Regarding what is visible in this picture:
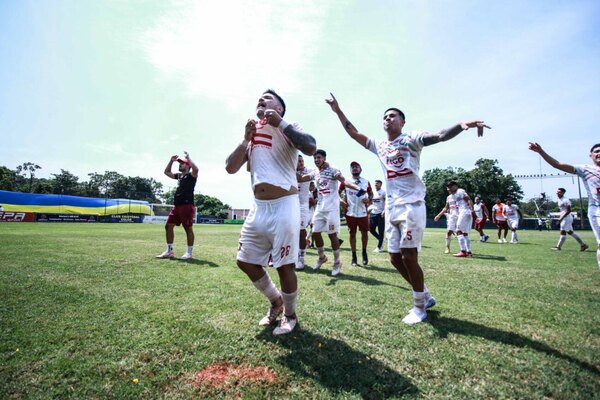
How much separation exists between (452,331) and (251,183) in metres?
2.87

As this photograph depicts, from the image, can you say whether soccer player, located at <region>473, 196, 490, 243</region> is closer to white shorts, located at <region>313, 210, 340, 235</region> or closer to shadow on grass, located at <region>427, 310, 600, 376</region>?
white shorts, located at <region>313, 210, 340, 235</region>

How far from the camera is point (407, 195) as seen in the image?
414 cm

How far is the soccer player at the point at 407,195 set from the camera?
390cm

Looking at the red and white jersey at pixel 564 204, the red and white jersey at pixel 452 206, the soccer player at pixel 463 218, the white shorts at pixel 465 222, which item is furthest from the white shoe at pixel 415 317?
the red and white jersey at pixel 564 204

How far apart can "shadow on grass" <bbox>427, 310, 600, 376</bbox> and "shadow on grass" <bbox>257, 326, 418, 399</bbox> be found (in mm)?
1149

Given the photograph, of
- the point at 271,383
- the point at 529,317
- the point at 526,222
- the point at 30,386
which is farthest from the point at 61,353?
Answer: the point at 526,222

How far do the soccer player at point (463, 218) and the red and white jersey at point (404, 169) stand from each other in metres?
7.87

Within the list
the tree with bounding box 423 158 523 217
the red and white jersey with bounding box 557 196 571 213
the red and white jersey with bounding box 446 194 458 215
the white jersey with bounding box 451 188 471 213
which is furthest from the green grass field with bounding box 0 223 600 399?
the tree with bounding box 423 158 523 217

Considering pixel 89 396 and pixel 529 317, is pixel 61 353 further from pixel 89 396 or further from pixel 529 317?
pixel 529 317

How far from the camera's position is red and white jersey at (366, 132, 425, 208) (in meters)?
4.13

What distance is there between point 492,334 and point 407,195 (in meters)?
1.85

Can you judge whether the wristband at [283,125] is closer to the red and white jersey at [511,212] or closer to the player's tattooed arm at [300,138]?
the player's tattooed arm at [300,138]

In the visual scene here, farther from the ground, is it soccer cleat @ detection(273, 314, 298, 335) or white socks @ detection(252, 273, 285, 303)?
white socks @ detection(252, 273, 285, 303)

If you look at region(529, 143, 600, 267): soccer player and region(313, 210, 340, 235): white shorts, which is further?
region(313, 210, 340, 235): white shorts
